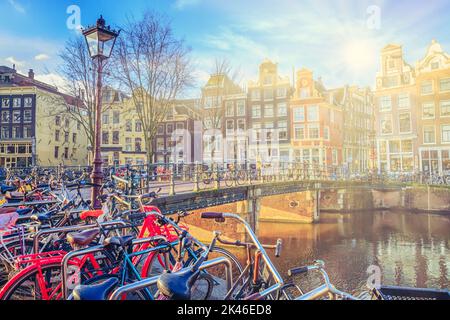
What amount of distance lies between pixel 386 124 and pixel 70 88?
23.5m

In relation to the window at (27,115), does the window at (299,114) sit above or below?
above

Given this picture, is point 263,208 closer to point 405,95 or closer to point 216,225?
point 216,225

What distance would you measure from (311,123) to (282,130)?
2.78 m

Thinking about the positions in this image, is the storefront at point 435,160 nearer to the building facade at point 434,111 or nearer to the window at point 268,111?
the building facade at point 434,111

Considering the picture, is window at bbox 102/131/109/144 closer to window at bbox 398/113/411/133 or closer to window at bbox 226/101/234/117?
window at bbox 226/101/234/117

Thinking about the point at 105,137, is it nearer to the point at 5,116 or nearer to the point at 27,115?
the point at 27,115

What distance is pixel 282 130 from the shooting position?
2789 centimetres

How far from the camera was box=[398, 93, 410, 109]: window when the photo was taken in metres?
22.8

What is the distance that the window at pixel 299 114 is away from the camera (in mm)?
27250

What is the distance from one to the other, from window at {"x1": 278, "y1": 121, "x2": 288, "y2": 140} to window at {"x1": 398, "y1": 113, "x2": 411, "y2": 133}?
953cm

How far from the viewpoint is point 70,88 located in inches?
521

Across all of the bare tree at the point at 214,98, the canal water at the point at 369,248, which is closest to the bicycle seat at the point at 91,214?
the canal water at the point at 369,248

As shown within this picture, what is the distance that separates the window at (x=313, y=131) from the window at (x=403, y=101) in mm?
6770
